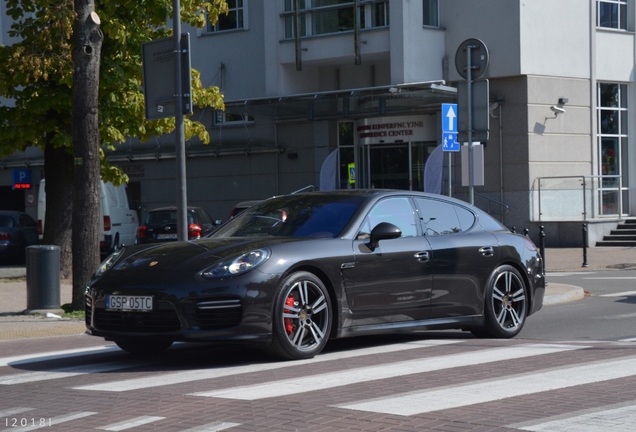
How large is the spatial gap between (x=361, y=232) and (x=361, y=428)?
372 cm

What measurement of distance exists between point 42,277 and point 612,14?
2425 centimetres

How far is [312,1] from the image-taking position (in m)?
33.5

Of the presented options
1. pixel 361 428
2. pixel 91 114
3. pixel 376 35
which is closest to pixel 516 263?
pixel 361 428

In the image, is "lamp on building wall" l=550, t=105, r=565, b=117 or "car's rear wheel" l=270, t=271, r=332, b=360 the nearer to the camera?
"car's rear wheel" l=270, t=271, r=332, b=360

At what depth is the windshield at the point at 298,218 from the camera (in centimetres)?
956

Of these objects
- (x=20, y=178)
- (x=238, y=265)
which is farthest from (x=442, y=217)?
(x=20, y=178)

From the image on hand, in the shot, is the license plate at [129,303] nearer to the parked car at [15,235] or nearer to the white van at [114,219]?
the white van at [114,219]

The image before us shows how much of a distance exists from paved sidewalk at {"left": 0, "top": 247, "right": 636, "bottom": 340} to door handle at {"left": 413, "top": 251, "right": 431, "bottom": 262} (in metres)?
4.49

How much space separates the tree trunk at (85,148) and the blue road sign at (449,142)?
6023mm

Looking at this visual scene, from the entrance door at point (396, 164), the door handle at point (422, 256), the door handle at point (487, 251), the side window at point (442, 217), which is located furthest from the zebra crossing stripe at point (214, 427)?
the entrance door at point (396, 164)

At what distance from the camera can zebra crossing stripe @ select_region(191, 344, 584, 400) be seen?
734 cm

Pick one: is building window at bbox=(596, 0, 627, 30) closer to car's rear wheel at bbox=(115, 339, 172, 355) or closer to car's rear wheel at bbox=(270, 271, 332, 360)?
car's rear wheel at bbox=(115, 339, 172, 355)

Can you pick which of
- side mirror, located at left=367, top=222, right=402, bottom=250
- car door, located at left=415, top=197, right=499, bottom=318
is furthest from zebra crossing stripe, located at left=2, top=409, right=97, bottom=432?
car door, located at left=415, top=197, right=499, bottom=318

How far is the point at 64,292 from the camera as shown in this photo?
18.7 metres
